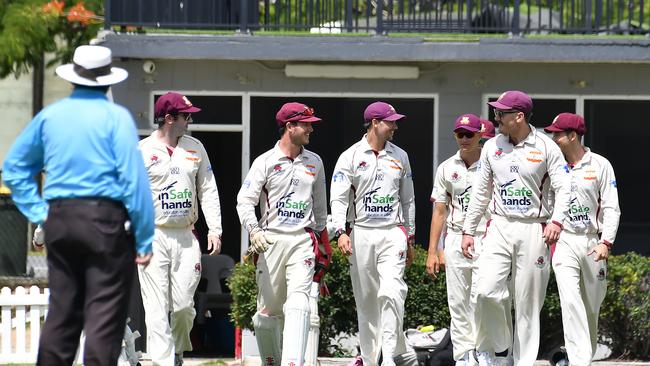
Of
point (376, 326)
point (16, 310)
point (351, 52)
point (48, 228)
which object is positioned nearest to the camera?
point (48, 228)

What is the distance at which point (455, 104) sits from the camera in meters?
15.3

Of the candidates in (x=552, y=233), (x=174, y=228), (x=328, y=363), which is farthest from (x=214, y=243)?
(x=552, y=233)

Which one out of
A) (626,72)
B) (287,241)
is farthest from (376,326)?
(626,72)

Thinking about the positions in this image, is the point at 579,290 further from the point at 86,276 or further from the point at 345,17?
the point at 345,17

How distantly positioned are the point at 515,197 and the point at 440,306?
244 centimetres

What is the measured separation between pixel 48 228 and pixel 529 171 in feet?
14.7

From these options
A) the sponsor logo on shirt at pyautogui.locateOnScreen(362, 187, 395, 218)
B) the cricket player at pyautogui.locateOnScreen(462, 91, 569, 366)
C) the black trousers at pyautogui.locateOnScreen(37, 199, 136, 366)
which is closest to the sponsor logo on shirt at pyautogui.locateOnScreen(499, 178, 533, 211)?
the cricket player at pyautogui.locateOnScreen(462, 91, 569, 366)

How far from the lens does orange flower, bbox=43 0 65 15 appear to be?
71.2 ft

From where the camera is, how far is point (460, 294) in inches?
473

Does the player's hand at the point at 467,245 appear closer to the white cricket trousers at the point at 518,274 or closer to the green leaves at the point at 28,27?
the white cricket trousers at the point at 518,274

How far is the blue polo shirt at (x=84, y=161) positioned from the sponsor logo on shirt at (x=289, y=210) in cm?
343

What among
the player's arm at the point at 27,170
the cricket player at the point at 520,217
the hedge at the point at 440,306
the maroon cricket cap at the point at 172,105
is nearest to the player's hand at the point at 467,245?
the cricket player at the point at 520,217

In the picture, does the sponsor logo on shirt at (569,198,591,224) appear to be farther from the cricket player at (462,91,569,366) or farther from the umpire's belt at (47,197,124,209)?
the umpire's belt at (47,197,124,209)

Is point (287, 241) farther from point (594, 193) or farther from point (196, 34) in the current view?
point (196, 34)
